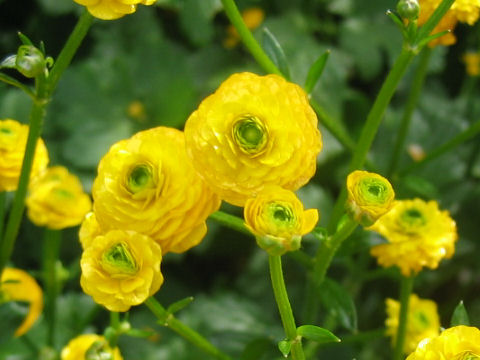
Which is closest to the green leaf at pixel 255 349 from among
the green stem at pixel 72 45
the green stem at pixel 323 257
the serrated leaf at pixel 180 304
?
the green stem at pixel 323 257

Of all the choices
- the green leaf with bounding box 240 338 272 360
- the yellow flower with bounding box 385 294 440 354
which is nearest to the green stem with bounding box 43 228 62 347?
the green leaf with bounding box 240 338 272 360

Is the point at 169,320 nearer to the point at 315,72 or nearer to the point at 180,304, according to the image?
the point at 180,304

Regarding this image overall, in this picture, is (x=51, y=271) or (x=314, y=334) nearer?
(x=314, y=334)

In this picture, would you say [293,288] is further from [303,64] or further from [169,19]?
[169,19]

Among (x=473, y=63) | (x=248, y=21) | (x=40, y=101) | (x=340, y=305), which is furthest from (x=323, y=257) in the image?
(x=248, y=21)

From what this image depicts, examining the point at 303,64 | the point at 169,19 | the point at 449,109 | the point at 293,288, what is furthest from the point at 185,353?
the point at 169,19

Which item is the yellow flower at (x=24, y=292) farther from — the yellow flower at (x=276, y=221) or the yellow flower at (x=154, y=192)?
the yellow flower at (x=276, y=221)

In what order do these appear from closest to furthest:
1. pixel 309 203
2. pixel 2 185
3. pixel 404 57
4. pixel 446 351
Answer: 1. pixel 446 351
2. pixel 404 57
3. pixel 2 185
4. pixel 309 203

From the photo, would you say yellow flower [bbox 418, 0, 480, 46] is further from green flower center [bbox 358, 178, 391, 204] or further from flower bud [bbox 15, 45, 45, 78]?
flower bud [bbox 15, 45, 45, 78]

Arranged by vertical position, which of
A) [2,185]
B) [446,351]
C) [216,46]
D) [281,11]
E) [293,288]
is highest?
[446,351]
